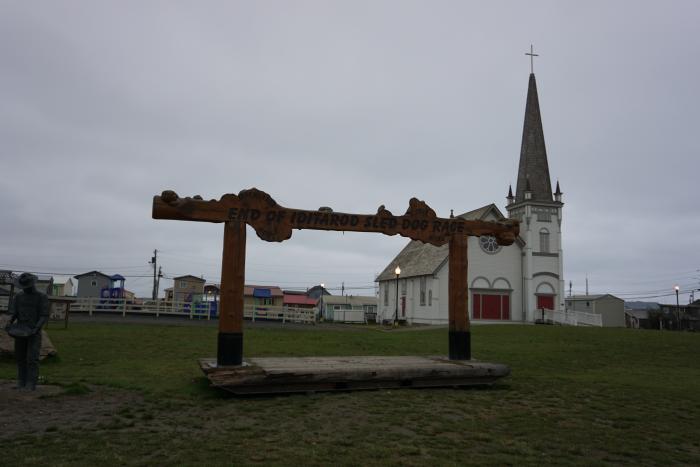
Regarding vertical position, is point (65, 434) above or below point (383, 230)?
below

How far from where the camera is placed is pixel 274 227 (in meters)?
10.5

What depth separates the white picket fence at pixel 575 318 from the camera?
36.3 m

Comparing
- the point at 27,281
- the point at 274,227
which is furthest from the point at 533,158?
the point at 27,281

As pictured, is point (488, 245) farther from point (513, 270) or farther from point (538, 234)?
point (538, 234)

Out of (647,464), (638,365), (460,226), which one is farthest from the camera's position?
(638,365)

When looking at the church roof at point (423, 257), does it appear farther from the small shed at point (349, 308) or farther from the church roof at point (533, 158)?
the small shed at point (349, 308)

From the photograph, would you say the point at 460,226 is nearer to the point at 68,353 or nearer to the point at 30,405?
the point at 30,405

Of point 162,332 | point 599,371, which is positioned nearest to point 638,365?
point 599,371

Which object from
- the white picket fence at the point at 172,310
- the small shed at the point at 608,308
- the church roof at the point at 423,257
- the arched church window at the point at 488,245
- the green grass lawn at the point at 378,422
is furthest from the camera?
the small shed at the point at 608,308

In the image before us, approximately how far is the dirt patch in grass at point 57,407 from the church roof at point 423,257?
26.6 m

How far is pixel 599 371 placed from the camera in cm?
1408

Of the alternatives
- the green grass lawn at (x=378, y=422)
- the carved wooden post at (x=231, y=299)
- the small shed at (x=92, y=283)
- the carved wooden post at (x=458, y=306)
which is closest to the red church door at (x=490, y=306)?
the green grass lawn at (x=378, y=422)

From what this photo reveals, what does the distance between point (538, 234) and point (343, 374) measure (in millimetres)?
33851

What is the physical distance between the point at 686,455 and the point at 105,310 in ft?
103
